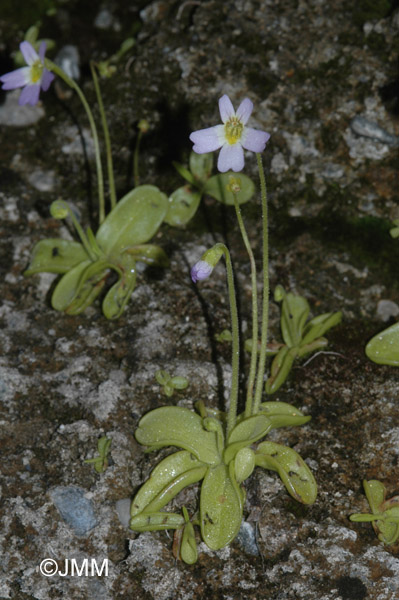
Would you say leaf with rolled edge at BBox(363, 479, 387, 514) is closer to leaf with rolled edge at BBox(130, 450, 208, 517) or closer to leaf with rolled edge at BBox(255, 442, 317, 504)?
leaf with rolled edge at BBox(255, 442, 317, 504)

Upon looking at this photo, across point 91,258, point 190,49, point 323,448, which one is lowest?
point 323,448

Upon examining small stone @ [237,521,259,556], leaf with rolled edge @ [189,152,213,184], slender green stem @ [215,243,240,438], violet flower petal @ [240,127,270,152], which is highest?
violet flower petal @ [240,127,270,152]

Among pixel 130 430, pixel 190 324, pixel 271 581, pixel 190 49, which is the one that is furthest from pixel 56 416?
pixel 190 49

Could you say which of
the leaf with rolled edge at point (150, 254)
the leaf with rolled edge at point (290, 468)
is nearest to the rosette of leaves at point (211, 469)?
the leaf with rolled edge at point (290, 468)

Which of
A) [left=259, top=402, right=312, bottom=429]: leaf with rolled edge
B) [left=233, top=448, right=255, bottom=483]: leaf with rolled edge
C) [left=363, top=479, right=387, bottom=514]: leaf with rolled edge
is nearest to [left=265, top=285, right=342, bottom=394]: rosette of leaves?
[left=259, top=402, right=312, bottom=429]: leaf with rolled edge

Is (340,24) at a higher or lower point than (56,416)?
higher

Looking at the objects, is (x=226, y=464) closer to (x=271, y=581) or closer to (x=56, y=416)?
(x=271, y=581)

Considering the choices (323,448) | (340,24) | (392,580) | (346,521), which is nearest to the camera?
(392,580)
